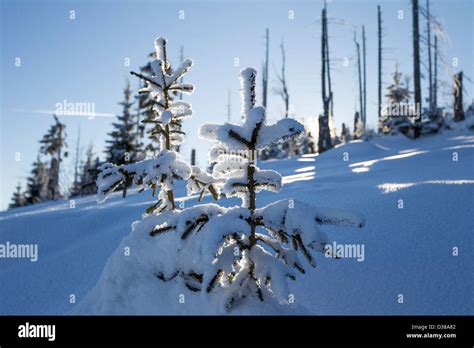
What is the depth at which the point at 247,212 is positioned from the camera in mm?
2900

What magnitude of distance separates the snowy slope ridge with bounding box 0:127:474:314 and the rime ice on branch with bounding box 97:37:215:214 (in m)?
0.56

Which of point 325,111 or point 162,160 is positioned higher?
point 325,111

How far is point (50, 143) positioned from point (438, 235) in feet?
132

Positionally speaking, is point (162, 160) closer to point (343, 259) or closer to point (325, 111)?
point (343, 259)

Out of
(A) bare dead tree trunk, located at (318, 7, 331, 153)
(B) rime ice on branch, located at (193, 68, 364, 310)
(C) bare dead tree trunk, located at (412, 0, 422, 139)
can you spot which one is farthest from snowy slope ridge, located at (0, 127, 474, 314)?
(A) bare dead tree trunk, located at (318, 7, 331, 153)

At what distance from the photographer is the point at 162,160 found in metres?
3.42

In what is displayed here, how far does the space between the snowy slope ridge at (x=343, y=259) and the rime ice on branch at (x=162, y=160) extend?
0.56 meters

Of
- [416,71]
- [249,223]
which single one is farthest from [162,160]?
[416,71]

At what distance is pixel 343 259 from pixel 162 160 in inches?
93.5

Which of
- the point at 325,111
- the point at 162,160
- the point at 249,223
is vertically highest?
the point at 325,111

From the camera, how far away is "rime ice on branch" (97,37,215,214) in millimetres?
3412

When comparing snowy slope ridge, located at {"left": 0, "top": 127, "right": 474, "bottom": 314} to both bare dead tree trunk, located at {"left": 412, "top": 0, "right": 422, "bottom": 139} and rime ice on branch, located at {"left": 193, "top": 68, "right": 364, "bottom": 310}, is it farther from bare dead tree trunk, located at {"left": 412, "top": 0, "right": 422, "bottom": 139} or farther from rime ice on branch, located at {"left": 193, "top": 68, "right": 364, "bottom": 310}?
bare dead tree trunk, located at {"left": 412, "top": 0, "right": 422, "bottom": 139}

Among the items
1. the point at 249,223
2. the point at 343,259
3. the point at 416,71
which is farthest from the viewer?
the point at 416,71
